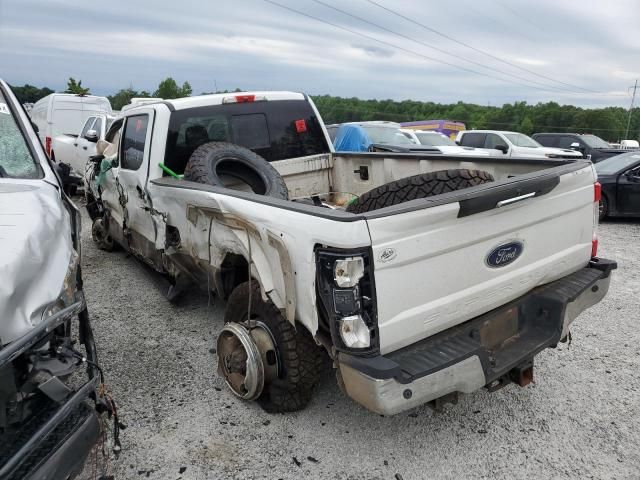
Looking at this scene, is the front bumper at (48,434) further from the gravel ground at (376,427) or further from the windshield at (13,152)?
the windshield at (13,152)

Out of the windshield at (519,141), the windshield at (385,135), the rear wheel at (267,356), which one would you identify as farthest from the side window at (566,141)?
the rear wheel at (267,356)

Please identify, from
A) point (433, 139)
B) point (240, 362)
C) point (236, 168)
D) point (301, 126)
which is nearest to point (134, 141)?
point (236, 168)

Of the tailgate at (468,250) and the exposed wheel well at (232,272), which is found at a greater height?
the tailgate at (468,250)

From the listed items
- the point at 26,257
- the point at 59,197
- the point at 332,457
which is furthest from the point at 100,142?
the point at 332,457

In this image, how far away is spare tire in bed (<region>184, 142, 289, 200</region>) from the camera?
3.97 meters

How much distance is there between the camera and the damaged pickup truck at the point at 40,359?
1913mm

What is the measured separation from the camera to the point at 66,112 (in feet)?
48.5

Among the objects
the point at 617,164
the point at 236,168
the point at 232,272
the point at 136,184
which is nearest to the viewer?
the point at 232,272

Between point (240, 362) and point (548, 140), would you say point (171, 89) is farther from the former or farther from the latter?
point (240, 362)

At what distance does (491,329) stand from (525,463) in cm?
75

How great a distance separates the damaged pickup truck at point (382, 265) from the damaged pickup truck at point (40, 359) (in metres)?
0.97

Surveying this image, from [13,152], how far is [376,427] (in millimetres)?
3139

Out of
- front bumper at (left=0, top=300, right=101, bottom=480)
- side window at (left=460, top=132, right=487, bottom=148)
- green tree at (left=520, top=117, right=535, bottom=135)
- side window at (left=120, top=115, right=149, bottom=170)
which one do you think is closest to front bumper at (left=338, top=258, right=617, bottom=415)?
front bumper at (left=0, top=300, right=101, bottom=480)

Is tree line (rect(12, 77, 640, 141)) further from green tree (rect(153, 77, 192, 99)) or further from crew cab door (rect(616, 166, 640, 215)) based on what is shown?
crew cab door (rect(616, 166, 640, 215))
